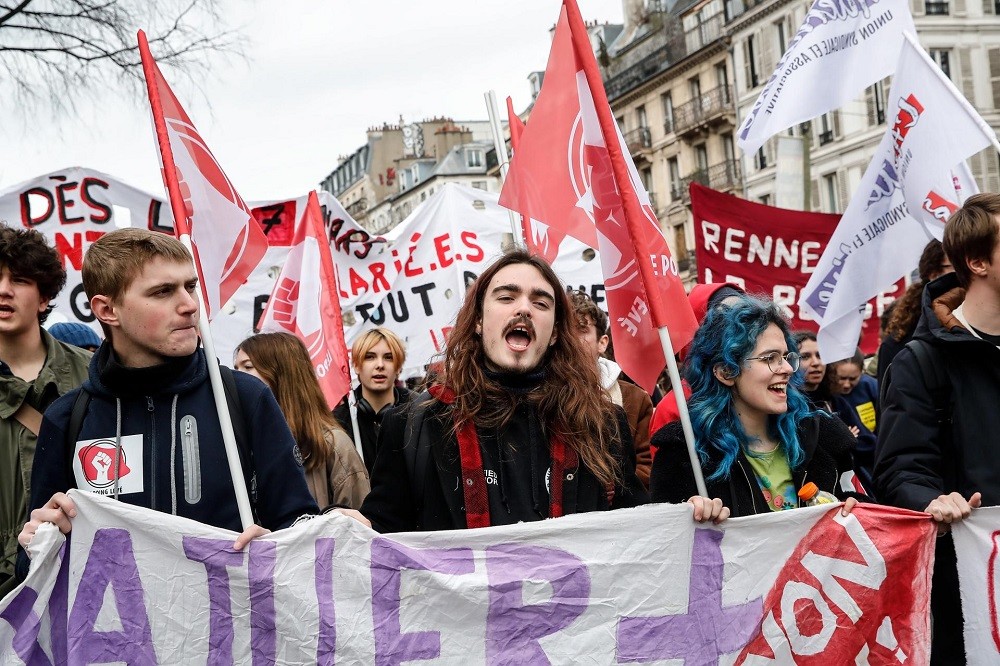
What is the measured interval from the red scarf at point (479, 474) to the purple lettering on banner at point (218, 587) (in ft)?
2.14

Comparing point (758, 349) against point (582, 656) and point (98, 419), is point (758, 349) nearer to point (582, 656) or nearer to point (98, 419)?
point (582, 656)

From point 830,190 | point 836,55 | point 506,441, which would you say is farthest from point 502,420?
point 830,190

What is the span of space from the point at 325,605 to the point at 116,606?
58 centimetres

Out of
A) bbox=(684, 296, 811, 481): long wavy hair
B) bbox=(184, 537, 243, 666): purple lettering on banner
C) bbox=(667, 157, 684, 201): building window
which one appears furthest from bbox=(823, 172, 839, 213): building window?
bbox=(184, 537, 243, 666): purple lettering on banner

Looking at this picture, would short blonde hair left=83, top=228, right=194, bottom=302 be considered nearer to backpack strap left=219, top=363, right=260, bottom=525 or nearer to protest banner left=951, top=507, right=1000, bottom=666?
backpack strap left=219, top=363, right=260, bottom=525

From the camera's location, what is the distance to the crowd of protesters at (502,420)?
3.04 m

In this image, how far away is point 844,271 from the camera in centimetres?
579

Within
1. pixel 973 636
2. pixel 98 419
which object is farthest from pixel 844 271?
pixel 98 419

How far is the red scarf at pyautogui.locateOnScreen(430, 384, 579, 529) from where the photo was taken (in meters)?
3.13

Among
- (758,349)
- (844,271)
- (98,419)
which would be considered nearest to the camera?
(98,419)

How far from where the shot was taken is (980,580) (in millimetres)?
3303

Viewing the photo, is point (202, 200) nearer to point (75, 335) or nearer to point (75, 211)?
point (75, 335)

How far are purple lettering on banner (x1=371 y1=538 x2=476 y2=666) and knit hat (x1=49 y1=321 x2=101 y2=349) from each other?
9.88 ft

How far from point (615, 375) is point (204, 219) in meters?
2.06
